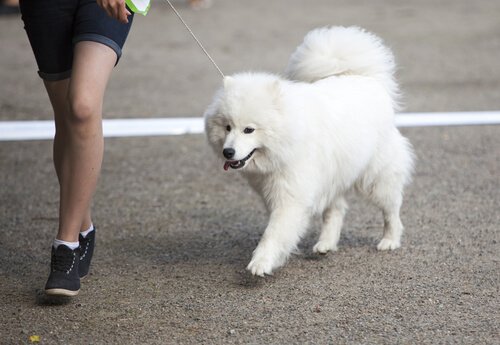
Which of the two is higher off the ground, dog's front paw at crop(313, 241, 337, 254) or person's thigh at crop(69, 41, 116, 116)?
person's thigh at crop(69, 41, 116, 116)

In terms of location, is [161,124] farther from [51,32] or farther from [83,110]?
[83,110]

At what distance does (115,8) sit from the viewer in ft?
12.9

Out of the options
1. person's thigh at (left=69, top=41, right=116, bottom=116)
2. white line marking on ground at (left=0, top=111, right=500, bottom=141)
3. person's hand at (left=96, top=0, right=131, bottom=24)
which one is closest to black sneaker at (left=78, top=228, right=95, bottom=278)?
person's thigh at (left=69, top=41, right=116, bottom=116)

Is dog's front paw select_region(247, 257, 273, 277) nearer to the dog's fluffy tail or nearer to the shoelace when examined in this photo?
the shoelace

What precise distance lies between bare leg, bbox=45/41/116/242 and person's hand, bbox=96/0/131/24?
0.61 feet

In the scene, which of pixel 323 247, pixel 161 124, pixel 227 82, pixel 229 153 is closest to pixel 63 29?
pixel 227 82

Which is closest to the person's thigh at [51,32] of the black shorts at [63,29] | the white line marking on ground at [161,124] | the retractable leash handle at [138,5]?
the black shorts at [63,29]

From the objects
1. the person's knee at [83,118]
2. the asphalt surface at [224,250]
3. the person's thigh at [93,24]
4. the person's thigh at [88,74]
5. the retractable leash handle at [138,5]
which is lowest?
the asphalt surface at [224,250]

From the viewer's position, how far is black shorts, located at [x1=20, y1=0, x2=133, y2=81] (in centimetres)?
408

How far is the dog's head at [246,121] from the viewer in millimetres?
4387

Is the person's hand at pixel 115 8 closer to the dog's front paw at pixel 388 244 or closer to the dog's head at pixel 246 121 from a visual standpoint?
the dog's head at pixel 246 121

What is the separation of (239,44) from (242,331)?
9.02 m

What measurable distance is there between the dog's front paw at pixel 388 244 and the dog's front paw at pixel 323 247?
0.28m

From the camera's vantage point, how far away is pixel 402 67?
1095 centimetres
